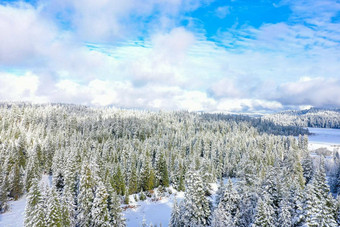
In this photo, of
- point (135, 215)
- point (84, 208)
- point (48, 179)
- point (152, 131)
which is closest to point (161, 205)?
point (135, 215)

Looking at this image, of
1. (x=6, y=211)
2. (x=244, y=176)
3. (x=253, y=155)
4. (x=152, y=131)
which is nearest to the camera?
(x=244, y=176)

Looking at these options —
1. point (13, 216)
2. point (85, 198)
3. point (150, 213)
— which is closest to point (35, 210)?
point (85, 198)

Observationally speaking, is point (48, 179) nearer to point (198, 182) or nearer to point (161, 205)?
point (161, 205)

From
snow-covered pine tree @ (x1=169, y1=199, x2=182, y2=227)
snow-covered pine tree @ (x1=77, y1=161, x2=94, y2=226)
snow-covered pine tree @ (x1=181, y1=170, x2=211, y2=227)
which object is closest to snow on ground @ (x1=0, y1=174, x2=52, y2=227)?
snow-covered pine tree @ (x1=77, y1=161, x2=94, y2=226)

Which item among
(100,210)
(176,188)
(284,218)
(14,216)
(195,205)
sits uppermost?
(195,205)

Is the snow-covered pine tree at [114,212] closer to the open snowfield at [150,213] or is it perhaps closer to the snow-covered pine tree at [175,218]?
the snow-covered pine tree at [175,218]

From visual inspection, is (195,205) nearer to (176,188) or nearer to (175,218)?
(175,218)

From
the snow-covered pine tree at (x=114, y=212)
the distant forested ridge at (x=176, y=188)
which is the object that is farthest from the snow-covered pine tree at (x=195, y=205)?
the snow-covered pine tree at (x=114, y=212)

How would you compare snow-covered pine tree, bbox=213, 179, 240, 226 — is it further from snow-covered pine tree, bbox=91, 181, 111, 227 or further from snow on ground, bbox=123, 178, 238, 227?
snow on ground, bbox=123, 178, 238, 227
